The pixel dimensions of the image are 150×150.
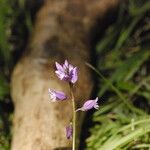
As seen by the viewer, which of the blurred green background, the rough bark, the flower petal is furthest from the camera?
the blurred green background

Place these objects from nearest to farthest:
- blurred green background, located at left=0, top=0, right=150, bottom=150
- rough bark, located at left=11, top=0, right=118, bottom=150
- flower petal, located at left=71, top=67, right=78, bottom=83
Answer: flower petal, located at left=71, top=67, right=78, bottom=83
rough bark, located at left=11, top=0, right=118, bottom=150
blurred green background, located at left=0, top=0, right=150, bottom=150

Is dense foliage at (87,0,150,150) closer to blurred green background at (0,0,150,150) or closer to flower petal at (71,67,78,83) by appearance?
blurred green background at (0,0,150,150)

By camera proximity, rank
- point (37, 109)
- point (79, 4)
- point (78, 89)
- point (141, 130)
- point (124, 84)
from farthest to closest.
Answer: point (79, 4), point (124, 84), point (78, 89), point (37, 109), point (141, 130)

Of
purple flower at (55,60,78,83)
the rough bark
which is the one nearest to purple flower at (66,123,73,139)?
purple flower at (55,60,78,83)

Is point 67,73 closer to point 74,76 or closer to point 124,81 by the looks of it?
point 74,76

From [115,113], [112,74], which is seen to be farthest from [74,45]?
[115,113]

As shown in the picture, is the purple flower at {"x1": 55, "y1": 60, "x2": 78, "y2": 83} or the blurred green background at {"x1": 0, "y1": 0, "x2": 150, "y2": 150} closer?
the purple flower at {"x1": 55, "y1": 60, "x2": 78, "y2": 83}

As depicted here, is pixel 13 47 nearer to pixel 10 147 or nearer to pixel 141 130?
pixel 10 147

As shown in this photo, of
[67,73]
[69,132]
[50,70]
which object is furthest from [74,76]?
[50,70]
